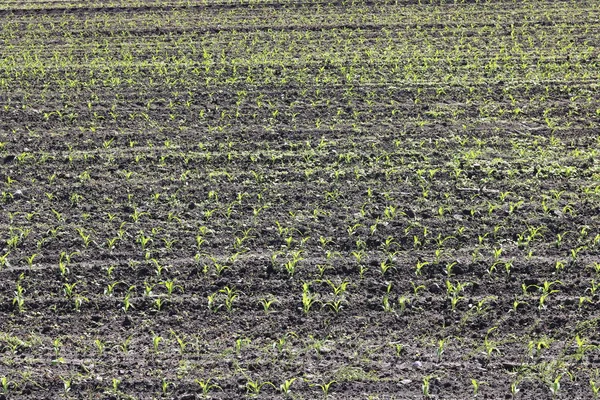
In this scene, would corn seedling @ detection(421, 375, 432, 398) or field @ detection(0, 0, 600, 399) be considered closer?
corn seedling @ detection(421, 375, 432, 398)

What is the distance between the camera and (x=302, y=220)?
20.8 ft

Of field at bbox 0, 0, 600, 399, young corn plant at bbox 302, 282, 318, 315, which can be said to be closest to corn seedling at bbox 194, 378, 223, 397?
field at bbox 0, 0, 600, 399

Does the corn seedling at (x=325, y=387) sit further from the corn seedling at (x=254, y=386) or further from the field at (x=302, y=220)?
the corn seedling at (x=254, y=386)

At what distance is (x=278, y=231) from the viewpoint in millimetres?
6172

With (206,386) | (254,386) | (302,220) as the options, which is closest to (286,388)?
(254,386)

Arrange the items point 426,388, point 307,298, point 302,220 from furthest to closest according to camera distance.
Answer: point 302,220, point 307,298, point 426,388

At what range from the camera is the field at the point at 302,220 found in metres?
4.67

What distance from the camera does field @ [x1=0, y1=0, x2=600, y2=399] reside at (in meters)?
4.67

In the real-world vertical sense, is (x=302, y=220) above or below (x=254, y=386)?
above

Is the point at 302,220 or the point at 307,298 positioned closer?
the point at 307,298

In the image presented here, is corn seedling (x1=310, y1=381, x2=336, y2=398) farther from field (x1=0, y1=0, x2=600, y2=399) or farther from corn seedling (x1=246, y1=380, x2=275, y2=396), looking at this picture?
corn seedling (x1=246, y1=380, x2=275, y2=396)

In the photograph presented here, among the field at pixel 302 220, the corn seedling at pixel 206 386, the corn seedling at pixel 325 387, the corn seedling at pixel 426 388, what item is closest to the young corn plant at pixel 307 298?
the field at pixel 302 220

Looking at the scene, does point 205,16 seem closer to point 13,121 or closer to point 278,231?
point 13,121

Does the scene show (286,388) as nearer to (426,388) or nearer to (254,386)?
(254,386)
